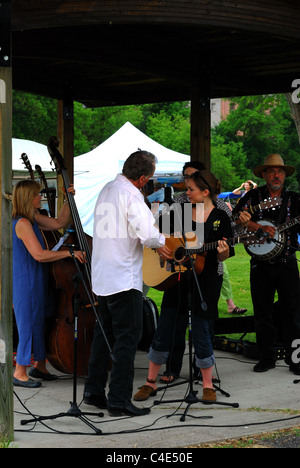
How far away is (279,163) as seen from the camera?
718 cm

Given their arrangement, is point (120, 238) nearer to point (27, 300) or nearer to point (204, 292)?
point (204, 292)

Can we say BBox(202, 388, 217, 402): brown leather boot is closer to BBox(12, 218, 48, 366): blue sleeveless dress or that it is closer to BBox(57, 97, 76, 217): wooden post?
BBox(12, 218, 48, 366): blue sleeveless dress

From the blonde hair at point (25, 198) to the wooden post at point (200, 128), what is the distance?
208 cm

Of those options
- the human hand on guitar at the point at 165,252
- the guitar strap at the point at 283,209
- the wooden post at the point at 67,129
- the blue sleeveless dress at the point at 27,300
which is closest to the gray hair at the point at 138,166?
the human hand on guitar at the point at 165,252

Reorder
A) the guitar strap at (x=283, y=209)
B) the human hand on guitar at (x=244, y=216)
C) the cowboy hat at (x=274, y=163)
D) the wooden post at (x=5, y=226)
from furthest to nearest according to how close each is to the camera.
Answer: the cowboy hat at (x=274, y=163)
the guitar strap at (x=283, y=209)
the human hand on guitar at (x=244, y=216)
the wooden post at (x=5, y=226)

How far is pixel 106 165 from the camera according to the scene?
22.4 metres

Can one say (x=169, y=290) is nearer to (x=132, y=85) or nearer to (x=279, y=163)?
(x=279, y=163)

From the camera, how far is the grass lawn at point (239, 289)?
39.2 ft

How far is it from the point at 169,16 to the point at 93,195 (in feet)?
57.0

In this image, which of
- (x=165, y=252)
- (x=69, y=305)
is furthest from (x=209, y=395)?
(x=69, y=305)

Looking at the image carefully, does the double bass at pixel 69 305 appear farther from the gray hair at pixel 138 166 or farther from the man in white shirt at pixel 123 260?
the gray hair at pixel 138 166

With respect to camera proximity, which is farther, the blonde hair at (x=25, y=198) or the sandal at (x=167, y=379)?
the sandal at (x=167, y=379)

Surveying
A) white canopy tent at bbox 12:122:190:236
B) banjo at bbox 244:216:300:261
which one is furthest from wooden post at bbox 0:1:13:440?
white canopy tent at bbox 12:122:190:236
